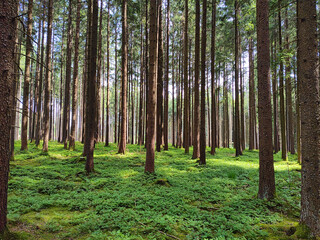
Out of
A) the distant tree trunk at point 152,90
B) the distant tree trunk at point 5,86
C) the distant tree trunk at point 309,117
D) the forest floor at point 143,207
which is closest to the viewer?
the distant tree trunk at point 5,86

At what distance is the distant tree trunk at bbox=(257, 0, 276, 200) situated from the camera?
20.5 feet

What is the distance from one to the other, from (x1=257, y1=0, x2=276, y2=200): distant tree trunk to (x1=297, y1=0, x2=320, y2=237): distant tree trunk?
1717 millimetres

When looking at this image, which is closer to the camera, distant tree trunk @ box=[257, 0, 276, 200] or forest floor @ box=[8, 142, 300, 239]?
forest floor @ box=[8, 142, 300, 239]

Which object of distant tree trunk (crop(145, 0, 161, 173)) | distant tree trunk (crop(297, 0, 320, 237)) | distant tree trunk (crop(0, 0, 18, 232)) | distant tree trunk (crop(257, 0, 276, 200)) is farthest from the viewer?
distant tree trunk (crop(145, 0, 161, 173))

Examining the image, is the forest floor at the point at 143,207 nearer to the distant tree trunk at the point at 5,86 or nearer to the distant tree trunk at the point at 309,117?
the distant tree trunk at the point at 309,117

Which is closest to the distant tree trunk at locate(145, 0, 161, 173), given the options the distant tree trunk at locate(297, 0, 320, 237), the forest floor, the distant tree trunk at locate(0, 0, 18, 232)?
the forest floor

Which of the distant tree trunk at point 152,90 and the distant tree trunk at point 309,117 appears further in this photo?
the distant tree trunk at point 152,90

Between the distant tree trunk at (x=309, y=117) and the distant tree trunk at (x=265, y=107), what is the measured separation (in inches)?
67.6

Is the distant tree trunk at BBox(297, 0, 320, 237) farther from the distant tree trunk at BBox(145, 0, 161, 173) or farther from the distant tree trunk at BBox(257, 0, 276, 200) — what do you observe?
the distant tree trunk at BBox(145, 0, 161, 173)

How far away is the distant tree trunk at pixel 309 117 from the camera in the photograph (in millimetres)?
4234

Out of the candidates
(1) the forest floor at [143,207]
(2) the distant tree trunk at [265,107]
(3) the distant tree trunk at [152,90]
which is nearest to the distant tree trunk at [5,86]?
(1) the forest floor at [143,207]

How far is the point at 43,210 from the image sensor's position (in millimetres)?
5402

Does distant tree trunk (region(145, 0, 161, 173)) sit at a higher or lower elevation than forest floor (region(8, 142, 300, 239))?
higher

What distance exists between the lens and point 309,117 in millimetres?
4375
